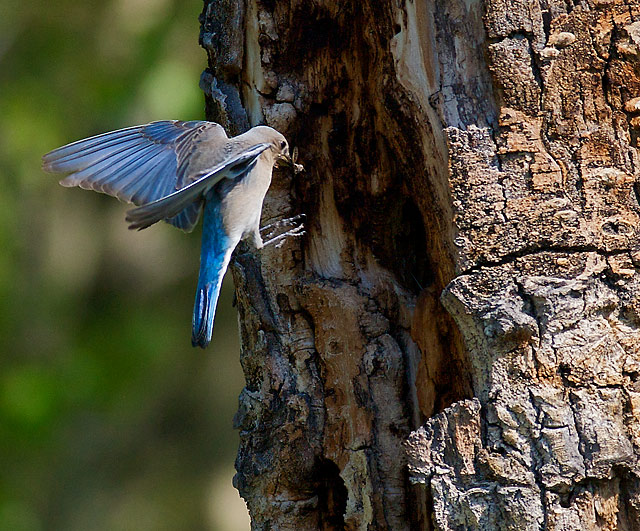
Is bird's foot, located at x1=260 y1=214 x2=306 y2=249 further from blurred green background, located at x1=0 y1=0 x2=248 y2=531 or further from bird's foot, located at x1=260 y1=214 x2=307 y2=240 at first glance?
blurred green background, located at x1=0 y1=0 x2=248 y2=531

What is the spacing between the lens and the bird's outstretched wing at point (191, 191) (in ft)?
7.65

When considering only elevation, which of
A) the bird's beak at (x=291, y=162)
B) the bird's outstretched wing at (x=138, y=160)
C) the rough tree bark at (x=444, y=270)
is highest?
the bird's outstretched wing at (x=138, y=160)

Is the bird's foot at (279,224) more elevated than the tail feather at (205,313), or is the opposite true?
the bird's foot at (279,224)

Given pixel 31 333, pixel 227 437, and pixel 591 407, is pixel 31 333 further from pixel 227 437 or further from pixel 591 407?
pixel 591 407

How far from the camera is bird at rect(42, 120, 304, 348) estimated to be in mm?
2871

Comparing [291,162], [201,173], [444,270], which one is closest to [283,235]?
[291,162]

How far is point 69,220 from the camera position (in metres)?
6.20

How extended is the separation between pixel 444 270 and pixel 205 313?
978 millimetres

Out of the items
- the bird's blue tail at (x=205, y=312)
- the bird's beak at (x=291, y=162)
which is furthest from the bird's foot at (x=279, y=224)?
the bird's blue tail at (x=205, y=312)

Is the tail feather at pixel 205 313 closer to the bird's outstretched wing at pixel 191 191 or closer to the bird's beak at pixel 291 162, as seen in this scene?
the bird's outstretched wing at pixel 191 191

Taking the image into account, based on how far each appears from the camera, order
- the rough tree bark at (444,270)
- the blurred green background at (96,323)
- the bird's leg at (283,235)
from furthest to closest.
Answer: the blurred green background at (96,323) < the bird's leg at (283,235) < the rough tree bark at (444,270)

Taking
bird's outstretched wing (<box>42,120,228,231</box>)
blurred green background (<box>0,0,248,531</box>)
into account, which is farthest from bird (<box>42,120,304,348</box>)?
blurred green background (<box>0,0,248,531</box>)

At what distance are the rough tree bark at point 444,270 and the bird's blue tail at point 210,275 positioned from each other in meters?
0.16

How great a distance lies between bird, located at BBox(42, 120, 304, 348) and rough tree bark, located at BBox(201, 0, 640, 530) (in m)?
0.10
